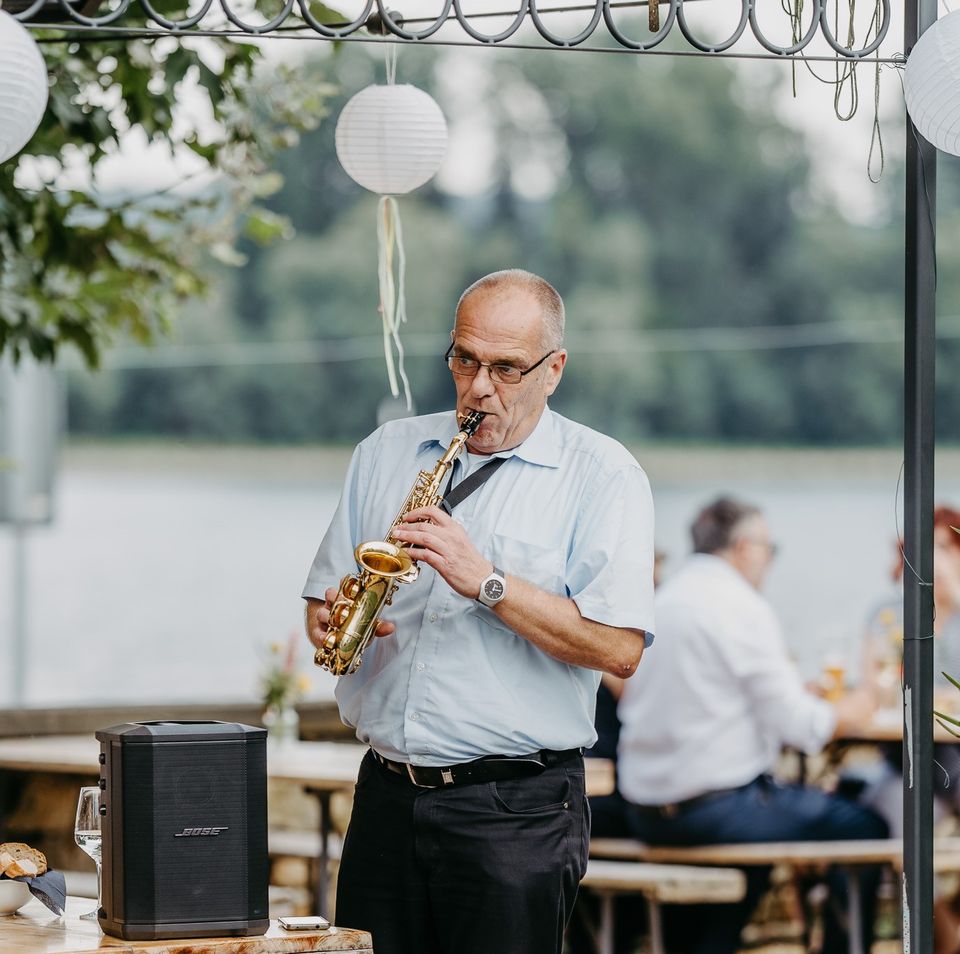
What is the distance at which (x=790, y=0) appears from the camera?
8.71 feet

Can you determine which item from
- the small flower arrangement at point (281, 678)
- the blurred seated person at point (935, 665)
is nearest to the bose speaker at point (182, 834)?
the small flower arrangement at point (281, 678)

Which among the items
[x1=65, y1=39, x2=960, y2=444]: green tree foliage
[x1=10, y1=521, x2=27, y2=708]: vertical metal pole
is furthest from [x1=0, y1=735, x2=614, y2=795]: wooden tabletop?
[x1=65, y1=39, x2=960, y2=444]: green tree foliage

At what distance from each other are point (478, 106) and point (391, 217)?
28229 mm

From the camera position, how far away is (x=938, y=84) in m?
2.43

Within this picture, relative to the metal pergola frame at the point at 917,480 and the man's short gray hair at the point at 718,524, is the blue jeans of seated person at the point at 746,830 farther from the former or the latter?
the metal pergola frame at the point at 917,480

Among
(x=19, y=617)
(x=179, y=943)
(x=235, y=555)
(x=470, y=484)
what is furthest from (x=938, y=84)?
(x=235, y=555)

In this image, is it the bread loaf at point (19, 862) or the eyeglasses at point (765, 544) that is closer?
the bread loaf at point (19, 862)

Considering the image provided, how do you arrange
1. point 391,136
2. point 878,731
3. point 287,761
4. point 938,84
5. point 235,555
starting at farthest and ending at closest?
1. point 235,555
2. point 878,731
3. point 287,761
4. point 391,136
5. point 938,84

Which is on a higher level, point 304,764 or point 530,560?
point 530,560

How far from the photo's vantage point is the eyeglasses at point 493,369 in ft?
8.71

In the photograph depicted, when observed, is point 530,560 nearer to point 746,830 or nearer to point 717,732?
point 717,732

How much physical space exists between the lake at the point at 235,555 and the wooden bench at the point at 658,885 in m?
1.74

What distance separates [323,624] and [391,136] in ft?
3.32

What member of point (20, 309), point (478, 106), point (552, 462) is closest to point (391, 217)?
point (552, 462)
